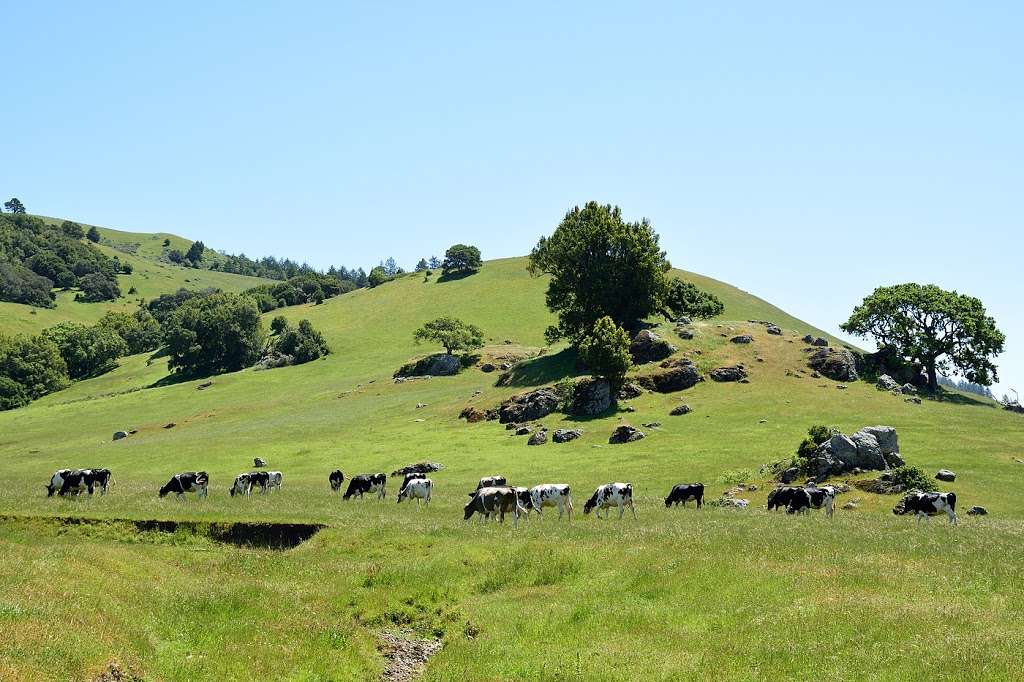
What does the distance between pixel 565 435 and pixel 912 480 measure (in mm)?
34294

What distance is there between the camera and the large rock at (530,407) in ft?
288

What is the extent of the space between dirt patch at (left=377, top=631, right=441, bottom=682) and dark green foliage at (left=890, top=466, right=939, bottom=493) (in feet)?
126

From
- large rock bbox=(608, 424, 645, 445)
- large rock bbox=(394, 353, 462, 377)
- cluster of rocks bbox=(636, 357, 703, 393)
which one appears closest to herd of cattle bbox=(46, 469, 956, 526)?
large rock bbox=(608, 424, 645, 445)

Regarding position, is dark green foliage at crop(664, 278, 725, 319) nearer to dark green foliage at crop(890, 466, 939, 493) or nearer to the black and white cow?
dark green foliage at crop(890, 466, 939, 493)

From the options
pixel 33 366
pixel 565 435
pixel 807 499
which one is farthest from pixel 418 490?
pixel 33 366

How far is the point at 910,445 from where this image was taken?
6594 centimetres

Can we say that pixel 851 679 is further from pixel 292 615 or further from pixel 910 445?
pixel 910 445

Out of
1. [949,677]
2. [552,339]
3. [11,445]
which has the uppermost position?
[552,339]

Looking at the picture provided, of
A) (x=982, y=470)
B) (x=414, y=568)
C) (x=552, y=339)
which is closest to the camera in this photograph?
(x=414, y=568)

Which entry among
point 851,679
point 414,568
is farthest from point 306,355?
point 851,679

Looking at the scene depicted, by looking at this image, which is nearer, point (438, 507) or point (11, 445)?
point (438, 507)

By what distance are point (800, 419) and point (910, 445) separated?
12.7m

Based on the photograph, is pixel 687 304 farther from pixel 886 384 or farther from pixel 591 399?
pixel 591 399

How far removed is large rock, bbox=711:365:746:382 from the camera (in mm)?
94562
